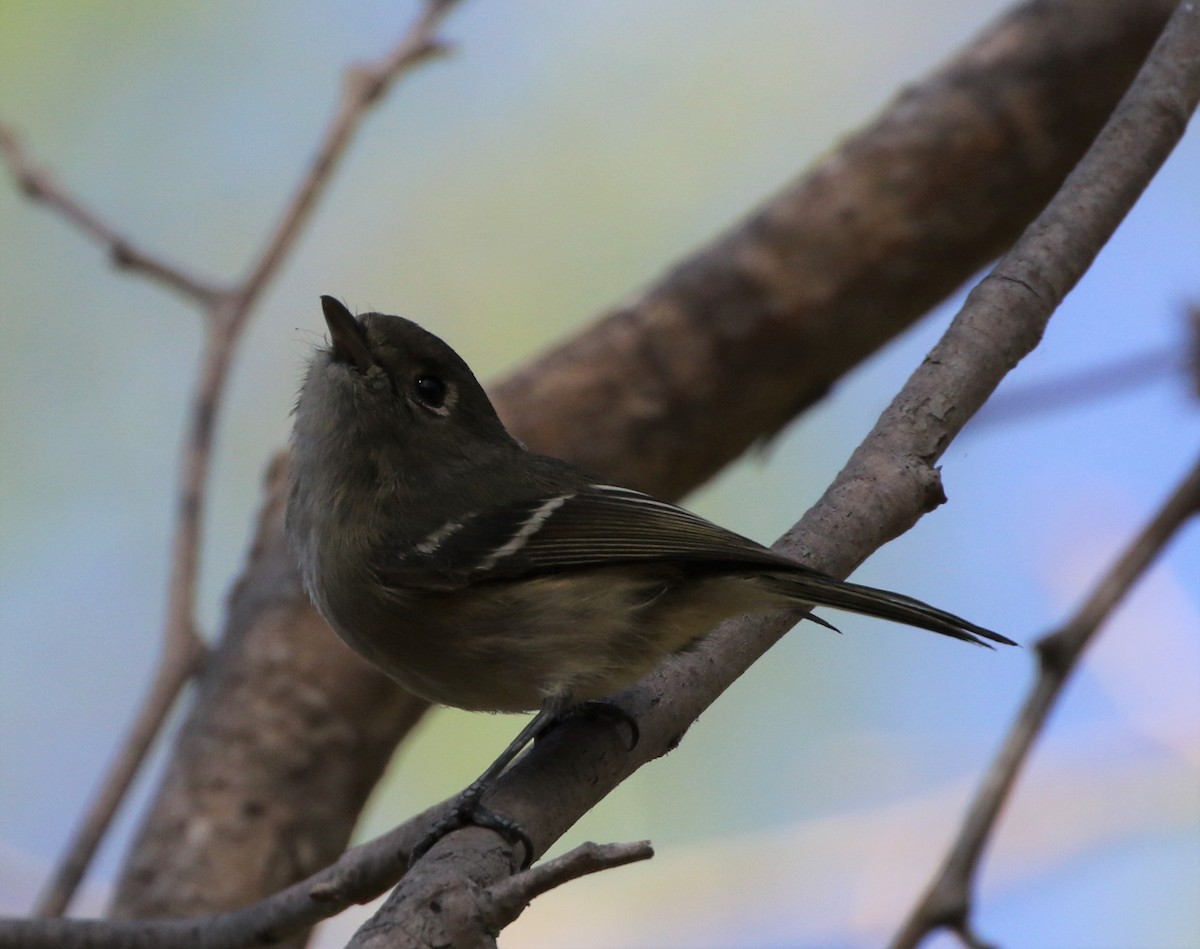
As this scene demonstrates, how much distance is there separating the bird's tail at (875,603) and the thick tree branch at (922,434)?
0.13m

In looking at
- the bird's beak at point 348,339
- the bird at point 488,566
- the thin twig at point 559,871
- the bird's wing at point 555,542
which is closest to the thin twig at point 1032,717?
the bird at point 488,566

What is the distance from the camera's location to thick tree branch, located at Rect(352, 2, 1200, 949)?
83.1 inches

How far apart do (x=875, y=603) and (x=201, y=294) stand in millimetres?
2082

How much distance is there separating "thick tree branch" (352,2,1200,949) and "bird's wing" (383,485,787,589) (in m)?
0.16

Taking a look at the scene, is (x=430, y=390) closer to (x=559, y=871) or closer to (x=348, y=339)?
(x=348, y=339)

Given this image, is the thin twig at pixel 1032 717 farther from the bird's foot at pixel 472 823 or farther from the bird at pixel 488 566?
the bird's foot at pixel 472 823

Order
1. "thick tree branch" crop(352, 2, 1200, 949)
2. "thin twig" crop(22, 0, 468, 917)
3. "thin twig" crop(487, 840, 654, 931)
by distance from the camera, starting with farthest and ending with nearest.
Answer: "thin twig" crop(22, 0, 468, 917), "thick tree branch" crop(352, 2, 1200, 949), "thin twig" crop(487, 840, 654, 931)

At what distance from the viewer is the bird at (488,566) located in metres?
2.29

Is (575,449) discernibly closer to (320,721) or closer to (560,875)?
(320,721)

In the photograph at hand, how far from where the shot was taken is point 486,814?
1930mm

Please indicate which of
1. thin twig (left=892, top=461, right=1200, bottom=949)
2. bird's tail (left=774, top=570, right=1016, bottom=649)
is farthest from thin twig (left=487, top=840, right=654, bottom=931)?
thin twig (left=892, top=461, right=1200, bottom=949)

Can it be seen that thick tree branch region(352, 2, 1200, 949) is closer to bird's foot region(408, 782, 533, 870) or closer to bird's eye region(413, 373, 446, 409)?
bird's foot region(408, 782, 533, 870)

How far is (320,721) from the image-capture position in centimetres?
346

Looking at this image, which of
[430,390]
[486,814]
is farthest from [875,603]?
[430,390]
